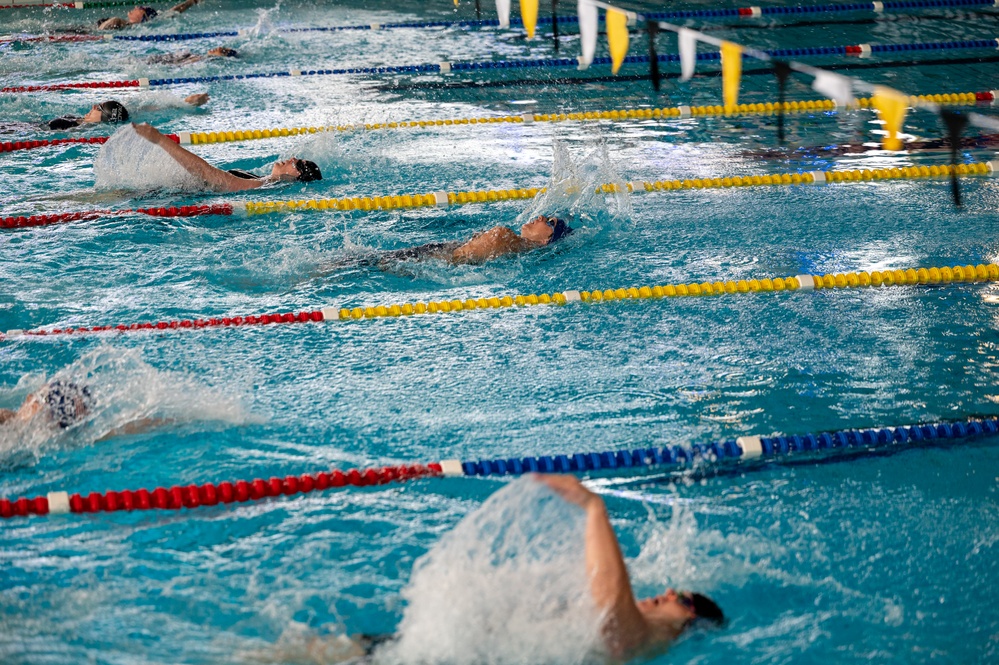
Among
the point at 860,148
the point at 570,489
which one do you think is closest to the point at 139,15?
the point at 860,148

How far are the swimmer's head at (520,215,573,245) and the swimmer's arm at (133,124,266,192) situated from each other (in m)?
1.61

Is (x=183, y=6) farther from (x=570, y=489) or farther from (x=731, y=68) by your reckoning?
(x=570, y=489)

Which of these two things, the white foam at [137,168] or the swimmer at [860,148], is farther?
the swimmer at [860,148]

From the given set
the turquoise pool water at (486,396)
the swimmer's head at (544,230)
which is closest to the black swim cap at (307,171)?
the turquoise pool water at (486,396)

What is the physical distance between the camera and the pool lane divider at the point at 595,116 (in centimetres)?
666

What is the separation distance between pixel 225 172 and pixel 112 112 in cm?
171

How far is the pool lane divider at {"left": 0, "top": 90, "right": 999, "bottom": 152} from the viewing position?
6.66 meters

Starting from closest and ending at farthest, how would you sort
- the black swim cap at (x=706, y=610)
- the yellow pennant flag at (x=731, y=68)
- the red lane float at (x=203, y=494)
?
1. the black swim cap at (x=706, y=610)
2. the red lane float at (x=203, y=494)
3. the yellow pennant flag at (x=731, y=68)

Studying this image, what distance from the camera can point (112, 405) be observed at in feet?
10.6

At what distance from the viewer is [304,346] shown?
12.7 feet

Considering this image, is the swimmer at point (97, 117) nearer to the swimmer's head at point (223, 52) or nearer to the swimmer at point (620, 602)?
the swimmer's head at point (223, 52)

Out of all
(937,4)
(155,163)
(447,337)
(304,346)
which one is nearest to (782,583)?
(447,337)

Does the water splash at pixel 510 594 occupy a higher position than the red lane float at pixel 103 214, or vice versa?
the red lane float at pixel 103 214

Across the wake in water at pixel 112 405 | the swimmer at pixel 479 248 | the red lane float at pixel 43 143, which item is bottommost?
the wake in water at pixel 112 405
